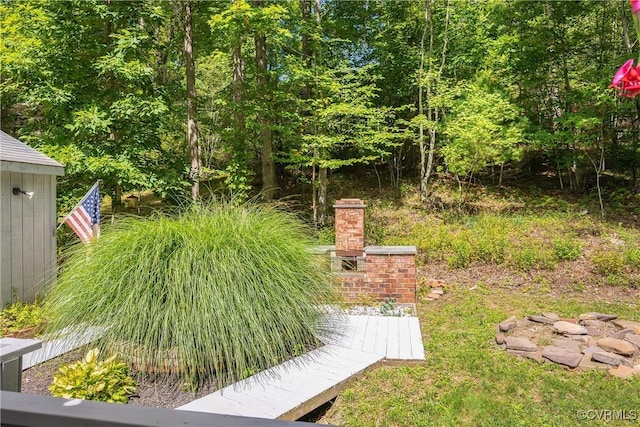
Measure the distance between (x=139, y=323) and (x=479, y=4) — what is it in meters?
11.7

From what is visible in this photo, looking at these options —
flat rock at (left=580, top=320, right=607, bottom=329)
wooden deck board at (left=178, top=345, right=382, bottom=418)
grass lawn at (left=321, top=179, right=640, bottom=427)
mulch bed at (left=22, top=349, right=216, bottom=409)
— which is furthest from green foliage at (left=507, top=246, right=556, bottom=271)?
mulch bed at (left=22, top=349, right=216, bottom=409)

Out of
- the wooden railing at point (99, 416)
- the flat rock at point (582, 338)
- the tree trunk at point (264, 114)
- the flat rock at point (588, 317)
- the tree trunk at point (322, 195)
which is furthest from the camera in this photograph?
the tree trunk at point (322, 195)

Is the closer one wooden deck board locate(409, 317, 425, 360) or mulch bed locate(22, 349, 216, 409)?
mulch bed locate(22, 349, 216, 409)

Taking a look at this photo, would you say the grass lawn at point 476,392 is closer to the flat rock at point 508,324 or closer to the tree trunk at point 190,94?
the flat rock at point 508,324

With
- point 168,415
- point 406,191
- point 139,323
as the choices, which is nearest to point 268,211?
point 139,323

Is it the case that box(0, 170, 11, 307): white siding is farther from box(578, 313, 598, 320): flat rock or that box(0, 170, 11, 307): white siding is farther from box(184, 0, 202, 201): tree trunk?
box(578, 313, 598, 320): flat rock

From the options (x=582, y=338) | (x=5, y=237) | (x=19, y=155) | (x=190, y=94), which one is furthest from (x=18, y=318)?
(x=190, y=94)

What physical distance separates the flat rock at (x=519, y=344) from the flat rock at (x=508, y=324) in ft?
1.13

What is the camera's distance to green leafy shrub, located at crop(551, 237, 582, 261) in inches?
256

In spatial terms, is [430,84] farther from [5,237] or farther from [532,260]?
[5,237]

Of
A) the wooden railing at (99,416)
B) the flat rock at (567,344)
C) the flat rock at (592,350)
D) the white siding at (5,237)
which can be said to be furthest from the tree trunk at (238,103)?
the wooden railing at (99,416)

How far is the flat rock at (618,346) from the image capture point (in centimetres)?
347

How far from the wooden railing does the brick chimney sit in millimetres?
4968

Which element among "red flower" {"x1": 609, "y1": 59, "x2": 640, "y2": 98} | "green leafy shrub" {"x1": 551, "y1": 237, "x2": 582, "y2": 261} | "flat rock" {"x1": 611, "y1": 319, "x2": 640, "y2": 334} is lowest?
"flat rock" {"x1": 611, "y1": 319, "x2": 640, "y2": 334}
